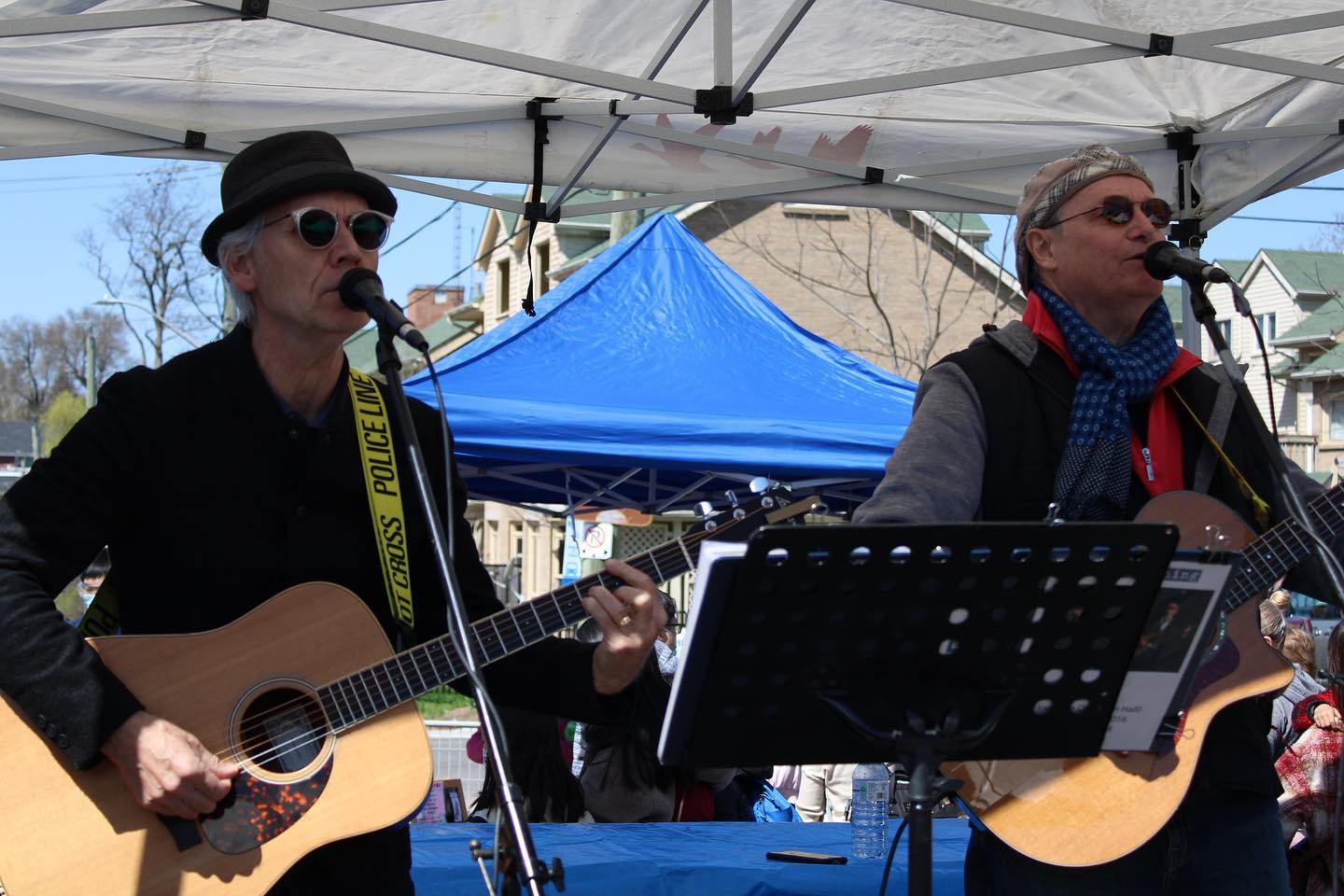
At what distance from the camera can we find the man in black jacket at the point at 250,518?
2.71 metres

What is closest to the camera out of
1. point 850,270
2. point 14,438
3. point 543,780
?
point 543,780

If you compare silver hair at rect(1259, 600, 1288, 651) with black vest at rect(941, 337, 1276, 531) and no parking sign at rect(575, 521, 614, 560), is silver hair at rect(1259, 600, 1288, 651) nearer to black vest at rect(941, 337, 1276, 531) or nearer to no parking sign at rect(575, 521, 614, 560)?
black vest at rect(941, 337, 1276, 531)

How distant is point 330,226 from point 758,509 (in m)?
1.08

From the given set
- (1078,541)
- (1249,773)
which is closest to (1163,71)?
(1249,773)

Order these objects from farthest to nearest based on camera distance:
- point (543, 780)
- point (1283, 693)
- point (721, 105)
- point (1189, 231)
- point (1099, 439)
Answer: point (1283, 693) < point (1189, 231) < point (543, 780) < point (721, 105) < point (1099, 439)

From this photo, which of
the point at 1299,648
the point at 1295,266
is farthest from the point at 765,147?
the point at 1295,266

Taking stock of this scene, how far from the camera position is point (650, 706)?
11.4 feet

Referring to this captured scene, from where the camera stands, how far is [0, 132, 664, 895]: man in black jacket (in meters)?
2.71

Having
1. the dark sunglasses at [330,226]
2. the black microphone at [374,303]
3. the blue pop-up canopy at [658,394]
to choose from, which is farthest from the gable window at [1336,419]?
the black microphone at [374,303]

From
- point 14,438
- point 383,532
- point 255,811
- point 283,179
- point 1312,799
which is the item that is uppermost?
point 283,179

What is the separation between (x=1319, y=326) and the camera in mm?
41750

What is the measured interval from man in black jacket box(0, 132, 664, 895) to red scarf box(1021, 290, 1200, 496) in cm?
111

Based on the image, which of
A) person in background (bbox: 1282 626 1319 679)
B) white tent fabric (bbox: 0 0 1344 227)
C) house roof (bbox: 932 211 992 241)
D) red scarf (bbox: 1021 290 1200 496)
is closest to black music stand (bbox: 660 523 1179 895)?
red scarf (bbox: 1021 290 1200 496)

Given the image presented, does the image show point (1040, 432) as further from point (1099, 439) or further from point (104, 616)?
point (104, 616)
